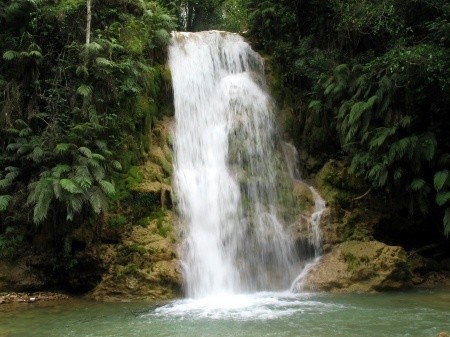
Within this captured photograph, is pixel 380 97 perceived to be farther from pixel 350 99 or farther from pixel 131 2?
pixel 131 2

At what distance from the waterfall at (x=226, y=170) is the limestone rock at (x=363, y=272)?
777 mm

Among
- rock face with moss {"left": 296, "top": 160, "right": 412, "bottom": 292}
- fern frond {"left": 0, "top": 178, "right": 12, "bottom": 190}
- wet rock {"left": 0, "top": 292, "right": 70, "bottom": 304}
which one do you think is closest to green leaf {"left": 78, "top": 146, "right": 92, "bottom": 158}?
fern frond {"left": 0, "top": 178, "right": 12, "bottom": 190}

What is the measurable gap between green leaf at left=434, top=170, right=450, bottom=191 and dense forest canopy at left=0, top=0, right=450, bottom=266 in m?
0.03

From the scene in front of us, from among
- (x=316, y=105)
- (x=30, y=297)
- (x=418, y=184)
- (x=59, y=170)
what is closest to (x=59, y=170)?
A: (x=59, y=170)

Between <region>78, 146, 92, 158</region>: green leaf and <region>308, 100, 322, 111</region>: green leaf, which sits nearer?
<region>78, 146, 92, 158</region>: green leaf

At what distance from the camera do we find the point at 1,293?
34.9ft

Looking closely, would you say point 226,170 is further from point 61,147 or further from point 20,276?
point 20,276

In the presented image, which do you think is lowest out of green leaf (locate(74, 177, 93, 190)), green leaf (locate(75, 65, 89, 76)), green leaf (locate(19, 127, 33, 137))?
green leaf (locate(74, 177, 93, 190))

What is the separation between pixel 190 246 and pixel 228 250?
3.14 ft

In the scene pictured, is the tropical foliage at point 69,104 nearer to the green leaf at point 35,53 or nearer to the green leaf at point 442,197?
the green leaf at point 35,53

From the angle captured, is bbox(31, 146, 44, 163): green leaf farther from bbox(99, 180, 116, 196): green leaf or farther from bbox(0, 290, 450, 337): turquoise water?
bbox(0, 290, 450, 337): turquoise water

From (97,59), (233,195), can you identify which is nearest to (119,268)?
(233,195)

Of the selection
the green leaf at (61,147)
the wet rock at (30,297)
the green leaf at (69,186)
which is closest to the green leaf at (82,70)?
the green leaf at (61,147)

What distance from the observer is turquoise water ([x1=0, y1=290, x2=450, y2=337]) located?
7.45m
